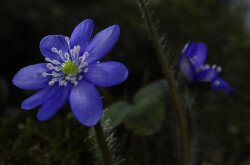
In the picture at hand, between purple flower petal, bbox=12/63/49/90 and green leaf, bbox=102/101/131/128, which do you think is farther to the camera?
green leaf, bbox=102/101/131/128

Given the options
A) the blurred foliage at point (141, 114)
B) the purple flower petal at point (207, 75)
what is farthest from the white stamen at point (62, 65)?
the purple flower petal at point (207, 75)

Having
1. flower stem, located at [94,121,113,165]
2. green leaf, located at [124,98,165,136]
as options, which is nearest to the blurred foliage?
green leaf, located at [124,98,165,136]

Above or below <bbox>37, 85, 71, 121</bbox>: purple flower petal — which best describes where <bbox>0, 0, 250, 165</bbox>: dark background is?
below

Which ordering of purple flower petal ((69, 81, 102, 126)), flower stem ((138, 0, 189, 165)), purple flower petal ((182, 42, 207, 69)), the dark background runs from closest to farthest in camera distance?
1. purple flower petal ((69, 81, 102, 126))
2. flower stem ((138, 0, 189, 165))
3. purple flower petal ((182, 42, 207, 69))
4. the dark background

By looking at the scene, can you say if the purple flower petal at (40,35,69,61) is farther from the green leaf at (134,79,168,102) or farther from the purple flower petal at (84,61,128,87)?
the green leaf at (134,79,168,102)

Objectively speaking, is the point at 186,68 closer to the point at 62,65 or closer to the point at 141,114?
the point at 141,114

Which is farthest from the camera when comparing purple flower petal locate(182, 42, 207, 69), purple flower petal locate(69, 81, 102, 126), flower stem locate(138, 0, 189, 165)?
purple flower petal locate(182, 42, 207, 69)

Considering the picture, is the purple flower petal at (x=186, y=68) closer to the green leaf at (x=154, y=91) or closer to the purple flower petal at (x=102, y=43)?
the green leaf at (x=154, y=91)
